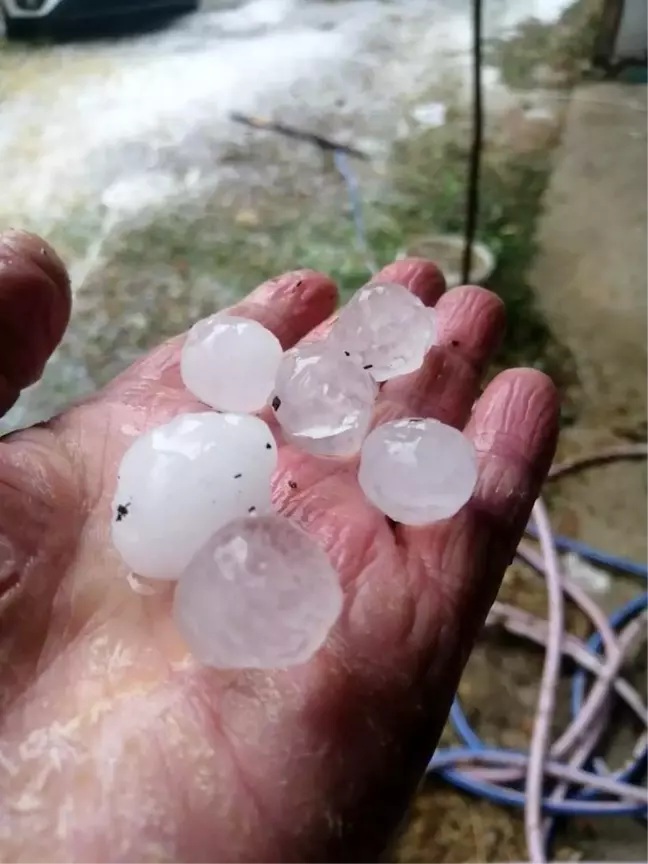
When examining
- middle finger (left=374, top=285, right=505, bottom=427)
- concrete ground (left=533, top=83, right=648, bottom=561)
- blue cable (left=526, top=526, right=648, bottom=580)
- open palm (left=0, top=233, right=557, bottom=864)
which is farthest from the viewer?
concrete ground (left=533, top=83, right=648, bottom=561)

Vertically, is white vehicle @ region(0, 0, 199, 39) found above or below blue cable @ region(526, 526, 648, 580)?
above

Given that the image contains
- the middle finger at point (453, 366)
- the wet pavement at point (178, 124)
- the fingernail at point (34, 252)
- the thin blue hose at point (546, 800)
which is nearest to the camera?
the fingernail at point (34, 252)

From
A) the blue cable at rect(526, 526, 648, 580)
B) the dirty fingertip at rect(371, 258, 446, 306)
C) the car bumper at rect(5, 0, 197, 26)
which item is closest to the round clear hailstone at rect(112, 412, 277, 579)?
the dirty fingertip at rect(371, 258, 446, 306)

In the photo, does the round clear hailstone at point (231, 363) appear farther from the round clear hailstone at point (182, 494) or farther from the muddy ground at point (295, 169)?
the muddy ground at point (295, 169)

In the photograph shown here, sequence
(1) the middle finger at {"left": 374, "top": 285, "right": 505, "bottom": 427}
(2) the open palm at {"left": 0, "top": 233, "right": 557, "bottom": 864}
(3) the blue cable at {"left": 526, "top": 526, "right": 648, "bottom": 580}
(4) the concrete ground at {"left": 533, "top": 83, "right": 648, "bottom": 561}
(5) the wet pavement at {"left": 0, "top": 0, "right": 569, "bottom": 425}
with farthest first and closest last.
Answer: (5) the wet pavement at {"left": 0, "top": 0, "right": 569, "bottom": 425} → (4) the concrete ground at {"left": 533, "top": 83, "right": 648, "bottom": 561} → (3) the blue cable at {"left": 526, "top": 526, "right": 648, "bottom": 580} → (1) the middle finger at {"left": 374, "top": 285, "right": 505, "bottom": 427} → (2) the open palm at {"left": 0, "top": 233, "right": 557, "bottom": 864}

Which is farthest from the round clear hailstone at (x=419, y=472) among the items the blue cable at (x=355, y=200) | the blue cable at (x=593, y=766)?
the blue cable at (x=355, y=200)

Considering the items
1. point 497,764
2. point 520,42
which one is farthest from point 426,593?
point 520,42

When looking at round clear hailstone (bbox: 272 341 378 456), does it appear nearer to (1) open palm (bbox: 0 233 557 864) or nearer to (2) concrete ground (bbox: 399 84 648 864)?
(1) open palm (bbox: 0 233 557 864)
